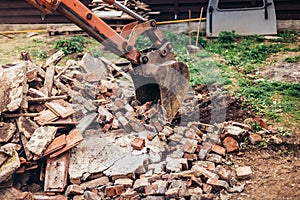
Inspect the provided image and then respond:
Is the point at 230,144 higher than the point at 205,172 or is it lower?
higher

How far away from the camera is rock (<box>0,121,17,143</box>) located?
5.31m

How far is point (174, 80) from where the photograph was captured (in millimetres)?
6133

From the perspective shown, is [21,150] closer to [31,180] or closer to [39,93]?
[31,180]

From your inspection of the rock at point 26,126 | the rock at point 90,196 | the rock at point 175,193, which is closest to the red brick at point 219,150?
the rock at point 175,193

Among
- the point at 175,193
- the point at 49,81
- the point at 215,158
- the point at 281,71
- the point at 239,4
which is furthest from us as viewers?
the point at 239,4

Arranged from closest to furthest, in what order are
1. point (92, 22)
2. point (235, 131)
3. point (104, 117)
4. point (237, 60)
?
point (92, 22), point (235, 131), point (104, 117), point (237, 60)

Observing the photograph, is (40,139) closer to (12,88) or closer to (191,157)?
(12,88)

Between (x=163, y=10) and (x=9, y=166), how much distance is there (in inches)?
321

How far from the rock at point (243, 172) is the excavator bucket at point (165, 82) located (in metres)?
1.32

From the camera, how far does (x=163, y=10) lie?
12.1 metres

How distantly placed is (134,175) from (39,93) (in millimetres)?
1897

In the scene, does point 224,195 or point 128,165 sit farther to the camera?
point 128,165

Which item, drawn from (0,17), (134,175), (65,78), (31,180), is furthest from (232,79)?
(0,17)

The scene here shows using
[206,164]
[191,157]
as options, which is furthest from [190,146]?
[206,164]
